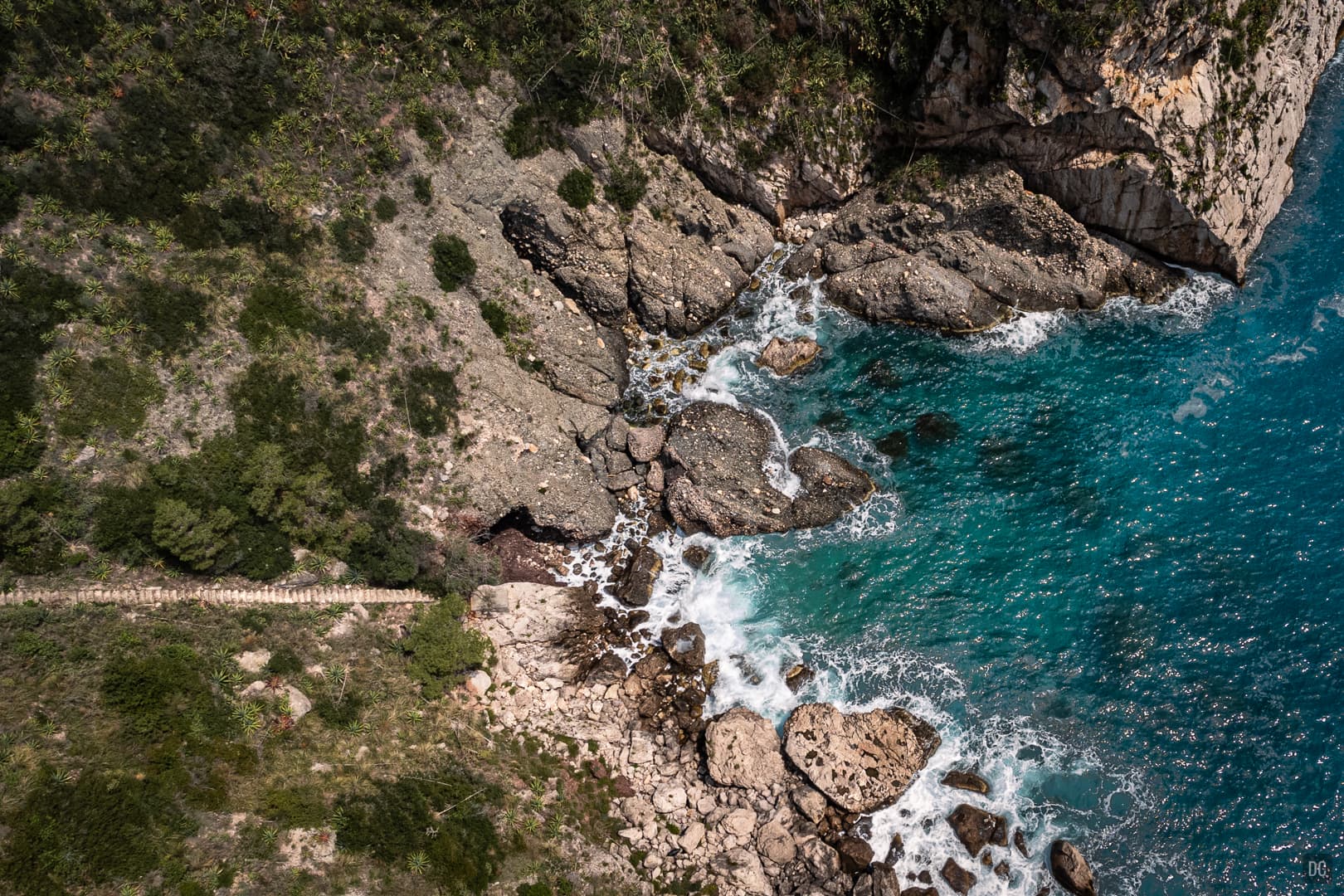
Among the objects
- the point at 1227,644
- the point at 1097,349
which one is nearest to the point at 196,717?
the point at 1227,644

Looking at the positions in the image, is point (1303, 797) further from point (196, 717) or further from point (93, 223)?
point (93, 223)

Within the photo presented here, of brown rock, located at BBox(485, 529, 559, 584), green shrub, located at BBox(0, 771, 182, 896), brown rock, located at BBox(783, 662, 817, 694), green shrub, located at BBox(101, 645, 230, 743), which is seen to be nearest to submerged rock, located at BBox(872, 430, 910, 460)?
brown rock, located at BBox(783, 662, 817, 694)

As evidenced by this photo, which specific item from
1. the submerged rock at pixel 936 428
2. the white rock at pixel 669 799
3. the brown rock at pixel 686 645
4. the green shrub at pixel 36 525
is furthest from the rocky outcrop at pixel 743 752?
the green shrub at pixel 36 525

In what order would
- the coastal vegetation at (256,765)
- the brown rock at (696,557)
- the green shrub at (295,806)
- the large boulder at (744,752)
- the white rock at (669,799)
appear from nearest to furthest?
the coastal vegetation at (256,765) → the green shrub at (295,806) → the white rock at (669,799) → the large boulder at (744,752) → the brown rock at (696,557)

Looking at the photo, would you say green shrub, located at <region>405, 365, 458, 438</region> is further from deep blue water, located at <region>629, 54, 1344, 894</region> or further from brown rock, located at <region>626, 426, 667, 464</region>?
deep blue water, located at <region>629, 54, 1344, 894</region>

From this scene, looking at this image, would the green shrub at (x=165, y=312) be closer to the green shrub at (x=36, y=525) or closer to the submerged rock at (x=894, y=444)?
the green shrub at (x=36, y=525)
